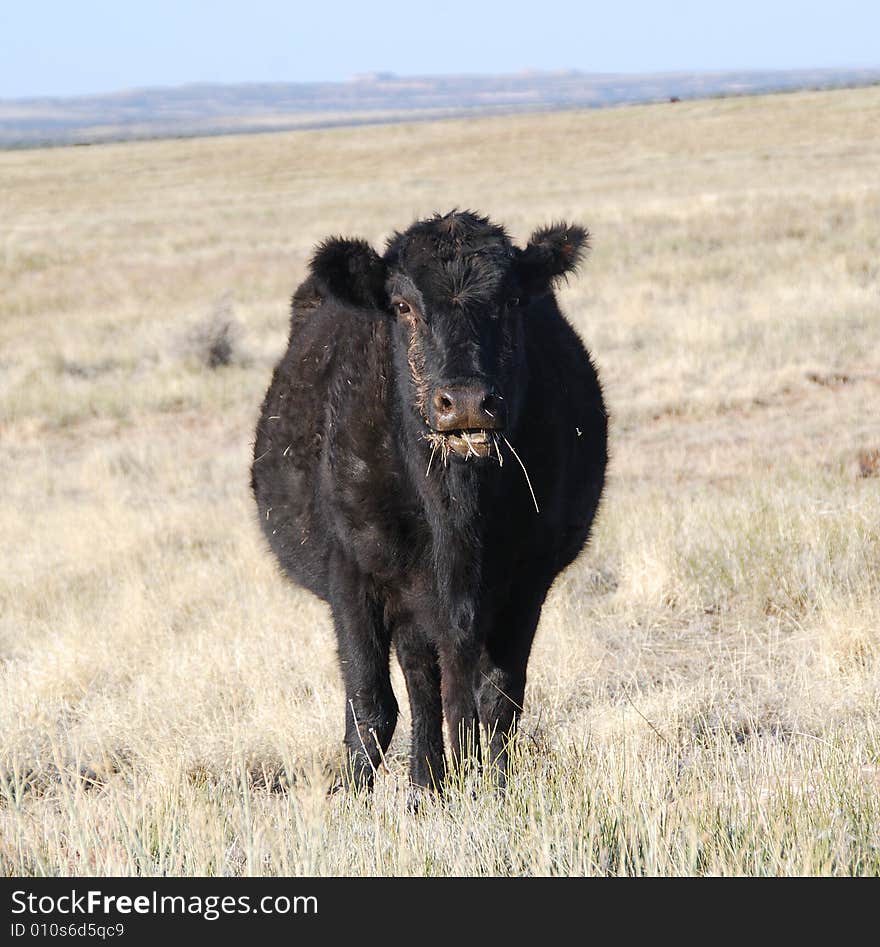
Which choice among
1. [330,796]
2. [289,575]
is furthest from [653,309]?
[330,796]

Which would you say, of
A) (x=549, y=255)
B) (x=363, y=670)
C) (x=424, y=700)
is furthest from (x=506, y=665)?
(x=549, y=255)

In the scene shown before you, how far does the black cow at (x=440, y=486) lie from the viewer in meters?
4.47

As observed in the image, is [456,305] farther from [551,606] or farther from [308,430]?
[551,606]

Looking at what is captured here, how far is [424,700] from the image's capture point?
484 cm

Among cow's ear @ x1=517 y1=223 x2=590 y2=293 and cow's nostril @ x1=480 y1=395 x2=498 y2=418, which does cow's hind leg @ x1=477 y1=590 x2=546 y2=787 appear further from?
cow's ear @ x1=517 y1=223 x2=590 y2=293

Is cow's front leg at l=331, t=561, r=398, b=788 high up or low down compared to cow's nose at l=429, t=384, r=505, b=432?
down

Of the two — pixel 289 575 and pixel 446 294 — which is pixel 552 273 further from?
pixel 289 575

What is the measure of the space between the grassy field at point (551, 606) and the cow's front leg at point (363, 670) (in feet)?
0.58

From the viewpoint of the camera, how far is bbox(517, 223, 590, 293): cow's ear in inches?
191

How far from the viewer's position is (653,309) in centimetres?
1962

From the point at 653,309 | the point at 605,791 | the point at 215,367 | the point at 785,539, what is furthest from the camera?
the point at 653,309

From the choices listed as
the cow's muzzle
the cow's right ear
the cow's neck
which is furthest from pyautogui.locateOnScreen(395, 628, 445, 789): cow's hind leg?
the cow's right ear

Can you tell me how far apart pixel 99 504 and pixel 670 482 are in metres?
5.38

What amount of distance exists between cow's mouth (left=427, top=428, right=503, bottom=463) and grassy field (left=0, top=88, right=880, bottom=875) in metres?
1.11
